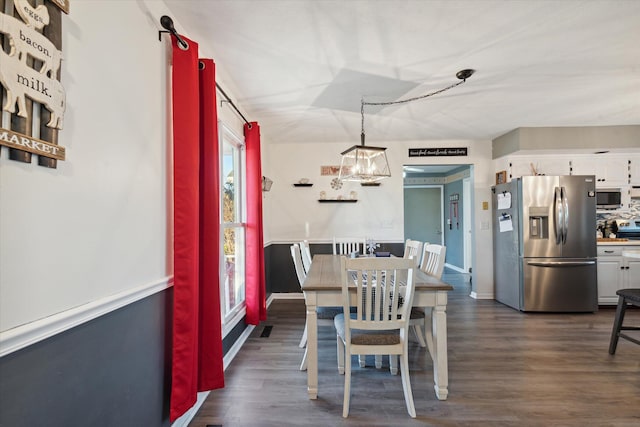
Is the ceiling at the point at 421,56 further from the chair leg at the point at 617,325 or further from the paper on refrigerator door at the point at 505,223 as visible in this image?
the chair leg at the point at 617,325

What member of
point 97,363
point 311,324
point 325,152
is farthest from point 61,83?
point 325,152

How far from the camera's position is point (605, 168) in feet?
13.7

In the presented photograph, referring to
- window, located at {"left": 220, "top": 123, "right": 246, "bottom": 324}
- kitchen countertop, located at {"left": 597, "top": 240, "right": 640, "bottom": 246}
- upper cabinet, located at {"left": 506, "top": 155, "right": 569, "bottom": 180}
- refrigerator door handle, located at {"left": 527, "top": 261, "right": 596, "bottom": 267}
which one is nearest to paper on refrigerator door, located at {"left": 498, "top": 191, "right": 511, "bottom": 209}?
upper cabinet, located at {"left": 506, "top": 155, "right": 569, "bottom": 180}

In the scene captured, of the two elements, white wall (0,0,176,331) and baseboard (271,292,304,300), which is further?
baseboard (271,292,304,300)

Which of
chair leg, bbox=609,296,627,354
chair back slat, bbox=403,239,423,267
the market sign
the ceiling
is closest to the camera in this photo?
the market sign

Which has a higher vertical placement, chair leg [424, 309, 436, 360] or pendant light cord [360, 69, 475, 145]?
pendant light cord [360, 69, 475, 145]

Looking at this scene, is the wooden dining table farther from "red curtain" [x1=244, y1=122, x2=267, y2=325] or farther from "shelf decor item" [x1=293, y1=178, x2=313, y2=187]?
"shelf decor item" [x1=293, y1=178, x2=313, y2=187]

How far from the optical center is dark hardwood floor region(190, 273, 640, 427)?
1.86 meters

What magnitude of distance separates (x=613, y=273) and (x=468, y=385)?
131 inches

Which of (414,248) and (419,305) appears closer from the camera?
(419,305)

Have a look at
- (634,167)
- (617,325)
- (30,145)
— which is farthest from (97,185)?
(634,167)

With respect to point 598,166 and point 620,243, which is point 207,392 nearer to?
point 620,243

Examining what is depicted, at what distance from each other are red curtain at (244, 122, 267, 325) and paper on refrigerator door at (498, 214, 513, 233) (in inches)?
131

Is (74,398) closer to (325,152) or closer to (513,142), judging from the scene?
(325,152)
